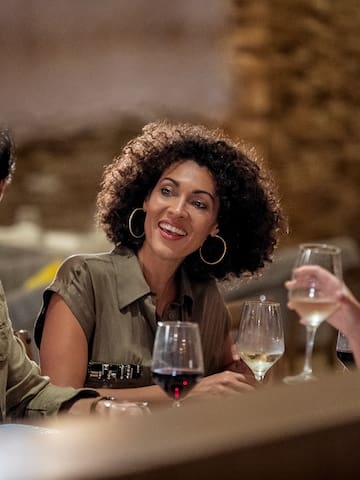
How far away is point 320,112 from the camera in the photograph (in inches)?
237

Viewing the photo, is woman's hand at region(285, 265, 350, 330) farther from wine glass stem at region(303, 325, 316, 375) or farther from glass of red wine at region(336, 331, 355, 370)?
glass of red wine at region(336, 331, 355, 370)

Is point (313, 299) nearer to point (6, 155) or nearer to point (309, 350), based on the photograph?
point (309, 350)

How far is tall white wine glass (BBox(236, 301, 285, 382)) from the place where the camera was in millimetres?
2045

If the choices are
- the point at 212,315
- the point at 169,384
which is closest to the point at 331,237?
the point at 212,315

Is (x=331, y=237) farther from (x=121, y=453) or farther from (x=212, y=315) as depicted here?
(x=121, y=453)

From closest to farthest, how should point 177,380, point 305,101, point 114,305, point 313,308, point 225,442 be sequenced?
point 225,442 → point 177,380 → point 313,308 → point 114,305 → point 305,101

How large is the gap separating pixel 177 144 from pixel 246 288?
194 centimetres

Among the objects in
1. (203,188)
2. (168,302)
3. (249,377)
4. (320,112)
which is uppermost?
(320,112)

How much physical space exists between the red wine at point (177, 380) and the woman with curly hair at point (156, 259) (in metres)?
0.51

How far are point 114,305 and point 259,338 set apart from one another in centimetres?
49

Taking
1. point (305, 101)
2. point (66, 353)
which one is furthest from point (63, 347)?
point (305, 101)

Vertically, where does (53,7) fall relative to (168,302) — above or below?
above

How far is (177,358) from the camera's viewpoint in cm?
173

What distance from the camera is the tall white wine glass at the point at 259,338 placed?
6.71 feet
